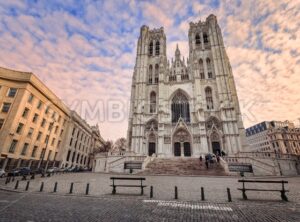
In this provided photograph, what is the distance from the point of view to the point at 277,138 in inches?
2370

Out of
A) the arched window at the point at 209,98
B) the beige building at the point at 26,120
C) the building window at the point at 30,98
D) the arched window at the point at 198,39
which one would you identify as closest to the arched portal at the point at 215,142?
the arched window at the point at 209,98

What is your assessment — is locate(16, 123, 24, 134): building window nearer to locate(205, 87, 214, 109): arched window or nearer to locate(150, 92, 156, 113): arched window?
locate(150, 92, 156, 113): arched window

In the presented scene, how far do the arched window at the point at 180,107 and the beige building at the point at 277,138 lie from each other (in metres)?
34.9

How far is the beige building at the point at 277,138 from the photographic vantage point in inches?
2309

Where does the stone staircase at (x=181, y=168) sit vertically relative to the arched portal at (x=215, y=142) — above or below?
Result: below

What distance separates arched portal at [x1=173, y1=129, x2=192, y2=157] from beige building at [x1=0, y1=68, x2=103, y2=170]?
2241cm

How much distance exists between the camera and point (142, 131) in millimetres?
33125

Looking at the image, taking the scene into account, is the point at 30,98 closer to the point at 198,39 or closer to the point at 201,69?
the point at 201,69

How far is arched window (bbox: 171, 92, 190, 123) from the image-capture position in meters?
34.8

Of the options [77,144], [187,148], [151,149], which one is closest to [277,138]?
[187,148]

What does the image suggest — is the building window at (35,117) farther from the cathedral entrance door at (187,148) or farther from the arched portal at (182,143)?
the cathedral entrance door at (187,148)

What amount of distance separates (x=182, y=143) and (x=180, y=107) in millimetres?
8400

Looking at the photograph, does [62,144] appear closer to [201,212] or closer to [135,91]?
[135,91]

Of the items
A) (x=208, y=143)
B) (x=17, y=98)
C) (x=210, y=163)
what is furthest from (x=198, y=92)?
(x=17, y=98)
